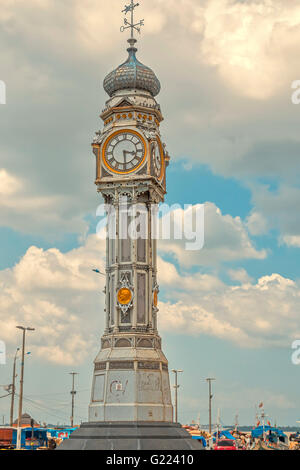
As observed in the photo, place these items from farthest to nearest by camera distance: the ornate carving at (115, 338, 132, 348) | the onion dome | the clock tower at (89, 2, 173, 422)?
1. the onion dome
2. the ornate carving at (115, 338, 132, 348)
3. the clock tower at (89, 2, 173, 422)

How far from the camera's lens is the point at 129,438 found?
44.8 m

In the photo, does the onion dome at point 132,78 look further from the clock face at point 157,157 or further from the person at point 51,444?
the person at point 51,444

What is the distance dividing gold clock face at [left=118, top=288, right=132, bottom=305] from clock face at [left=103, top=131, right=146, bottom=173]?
355 inches

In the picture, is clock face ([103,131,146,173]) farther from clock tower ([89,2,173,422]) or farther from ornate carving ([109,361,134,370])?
ornate carving ([109,361,134,370])

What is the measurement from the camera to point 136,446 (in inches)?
1732

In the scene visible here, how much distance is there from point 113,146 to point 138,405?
1922cm

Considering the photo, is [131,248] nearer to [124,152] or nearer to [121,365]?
[124,152]

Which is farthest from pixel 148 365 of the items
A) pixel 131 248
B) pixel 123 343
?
pixel 131 248

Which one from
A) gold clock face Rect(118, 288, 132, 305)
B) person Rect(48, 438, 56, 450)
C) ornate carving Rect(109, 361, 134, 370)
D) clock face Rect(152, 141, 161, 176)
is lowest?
person Rect(48, 438, 56, 450)

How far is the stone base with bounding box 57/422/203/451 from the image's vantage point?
1743 inches

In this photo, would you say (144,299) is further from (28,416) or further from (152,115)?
(28,416)

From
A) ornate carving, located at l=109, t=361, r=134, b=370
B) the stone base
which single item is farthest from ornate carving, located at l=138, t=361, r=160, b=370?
the stone base

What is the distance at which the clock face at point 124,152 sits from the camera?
50.7m
